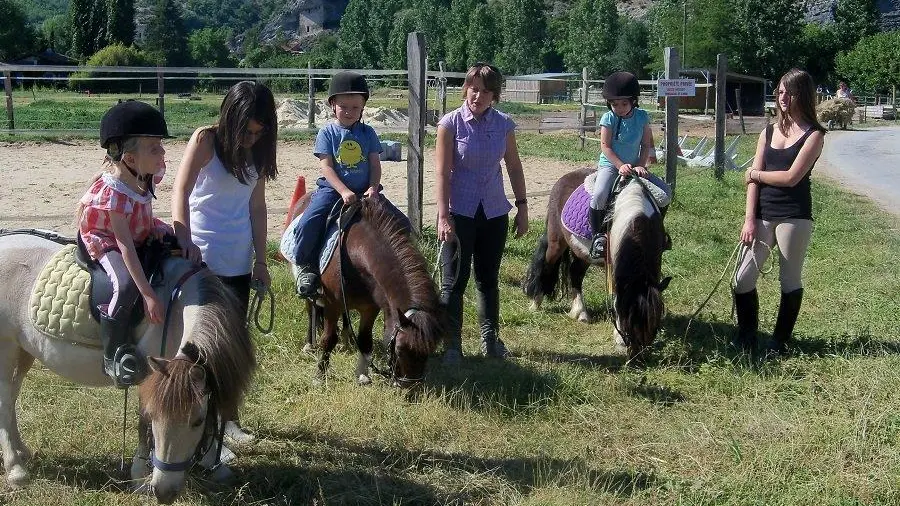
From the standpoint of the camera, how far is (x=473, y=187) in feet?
16.7

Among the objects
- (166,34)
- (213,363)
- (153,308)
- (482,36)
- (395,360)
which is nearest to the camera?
(213,363)

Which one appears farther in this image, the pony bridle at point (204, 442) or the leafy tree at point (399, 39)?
the leafy tree at point (399, 39)

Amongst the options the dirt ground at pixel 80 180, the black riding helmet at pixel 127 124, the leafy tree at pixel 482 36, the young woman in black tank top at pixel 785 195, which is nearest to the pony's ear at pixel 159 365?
the black riding helmet at pixel 127 124

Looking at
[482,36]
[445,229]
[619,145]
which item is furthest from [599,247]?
[482,36]

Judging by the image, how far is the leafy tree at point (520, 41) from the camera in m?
86.6

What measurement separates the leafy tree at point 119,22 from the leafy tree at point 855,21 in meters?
62.7

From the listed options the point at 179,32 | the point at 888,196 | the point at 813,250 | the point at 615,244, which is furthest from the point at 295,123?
the point at 179,32

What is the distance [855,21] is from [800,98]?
222 ft

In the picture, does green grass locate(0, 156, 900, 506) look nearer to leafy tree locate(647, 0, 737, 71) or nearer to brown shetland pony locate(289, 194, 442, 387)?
brown shetland pony locate(289, 194, 442, 387)

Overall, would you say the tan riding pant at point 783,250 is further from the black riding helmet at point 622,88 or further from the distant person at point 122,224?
the distant person at point 122,224

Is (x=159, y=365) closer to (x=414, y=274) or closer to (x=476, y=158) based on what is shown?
(x=414, y=274)

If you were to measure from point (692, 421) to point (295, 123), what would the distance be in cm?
2167

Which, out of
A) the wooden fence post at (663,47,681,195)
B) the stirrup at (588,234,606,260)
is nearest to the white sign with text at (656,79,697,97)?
the wooden fence post at (663,47,681,195)

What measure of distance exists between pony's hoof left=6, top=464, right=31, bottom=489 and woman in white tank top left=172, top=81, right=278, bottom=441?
889 millimetres
